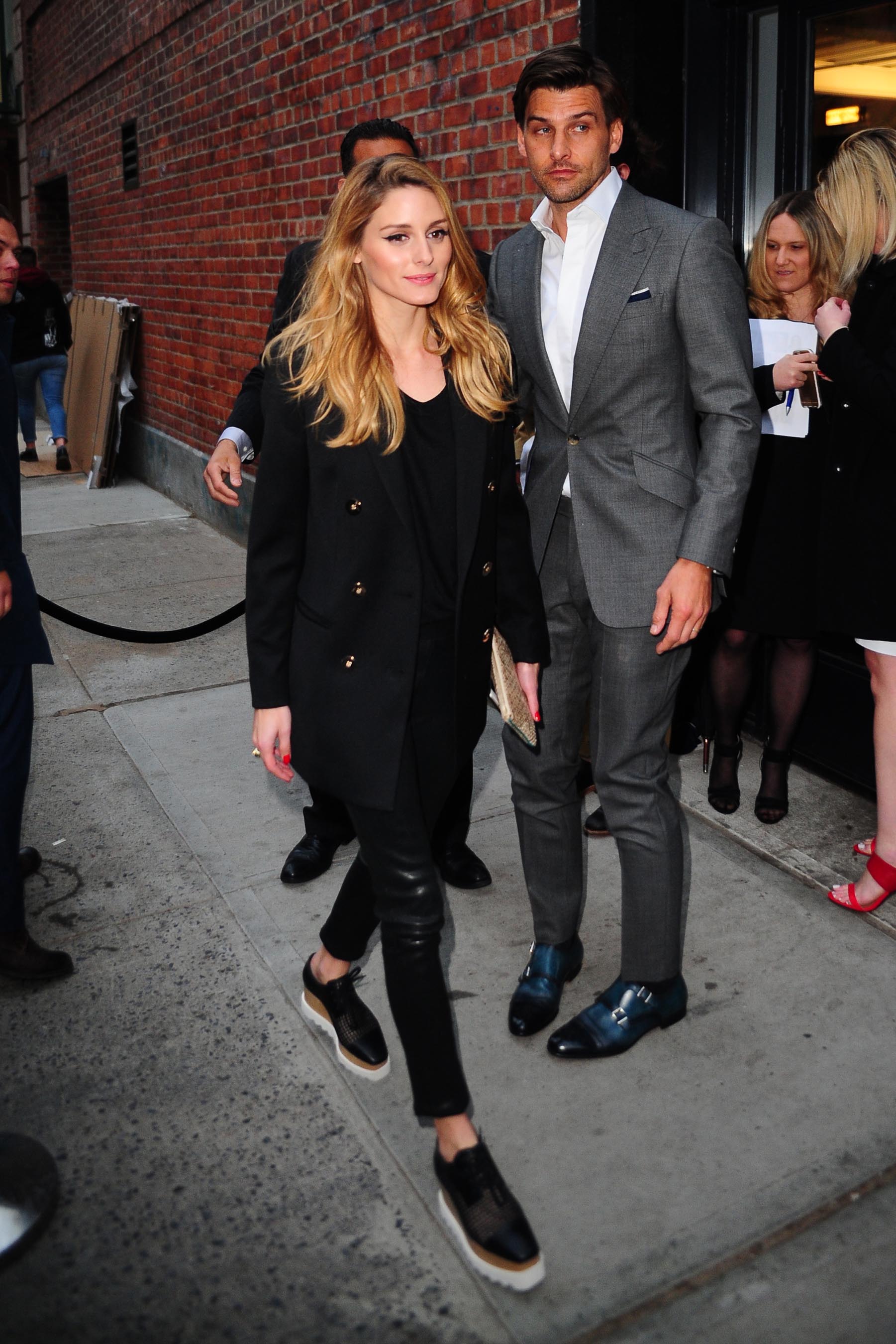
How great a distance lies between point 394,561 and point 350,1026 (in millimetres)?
1128

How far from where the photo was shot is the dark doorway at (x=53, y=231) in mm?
15008

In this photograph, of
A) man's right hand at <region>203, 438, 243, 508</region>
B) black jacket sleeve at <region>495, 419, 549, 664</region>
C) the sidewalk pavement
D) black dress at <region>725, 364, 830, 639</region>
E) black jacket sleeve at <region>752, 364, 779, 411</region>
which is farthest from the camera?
black dress at <region>725, 364, 830, 639</region>

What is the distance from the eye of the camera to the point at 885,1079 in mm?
2660

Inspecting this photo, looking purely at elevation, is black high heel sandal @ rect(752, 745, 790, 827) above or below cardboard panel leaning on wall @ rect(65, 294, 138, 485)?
below

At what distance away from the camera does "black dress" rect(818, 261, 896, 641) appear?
312 cm

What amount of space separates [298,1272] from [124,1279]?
0.31 metres

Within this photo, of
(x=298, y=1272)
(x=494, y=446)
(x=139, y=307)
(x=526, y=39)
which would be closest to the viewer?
(x=298, y=1272)

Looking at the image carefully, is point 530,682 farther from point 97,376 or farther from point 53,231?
point 53,231

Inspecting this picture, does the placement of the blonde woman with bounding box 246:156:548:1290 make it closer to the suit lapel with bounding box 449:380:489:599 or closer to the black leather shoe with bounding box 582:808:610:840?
the suit lapel with bounding box 449:380:489:599

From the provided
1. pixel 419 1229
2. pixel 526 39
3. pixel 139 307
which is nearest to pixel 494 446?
pixel 419 1229

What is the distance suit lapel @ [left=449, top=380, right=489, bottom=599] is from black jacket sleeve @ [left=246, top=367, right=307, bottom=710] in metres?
0.29

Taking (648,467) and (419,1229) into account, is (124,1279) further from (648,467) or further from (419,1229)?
(648,467)

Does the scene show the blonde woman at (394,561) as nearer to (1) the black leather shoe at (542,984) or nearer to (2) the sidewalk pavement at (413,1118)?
(2) the sidewalk pavement at (413,1118)

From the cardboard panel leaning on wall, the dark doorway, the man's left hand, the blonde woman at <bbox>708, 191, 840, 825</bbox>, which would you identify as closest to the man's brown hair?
the man's left hand
